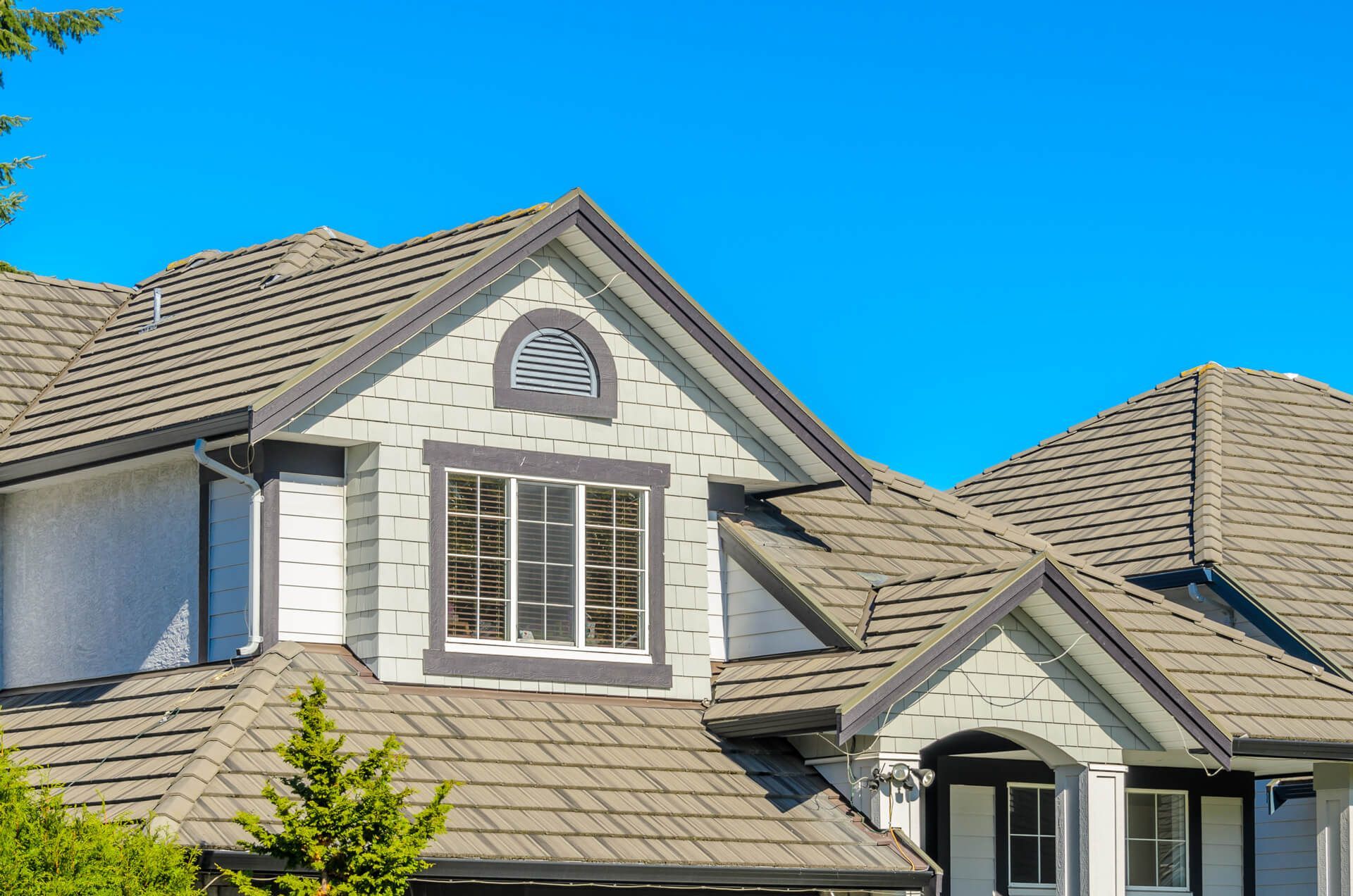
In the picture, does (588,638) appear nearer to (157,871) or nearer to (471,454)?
(471,454)

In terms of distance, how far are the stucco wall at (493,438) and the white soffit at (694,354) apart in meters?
0.12

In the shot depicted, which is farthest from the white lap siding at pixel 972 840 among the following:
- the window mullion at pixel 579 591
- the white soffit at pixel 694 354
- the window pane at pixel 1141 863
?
the window mullion at pixel 579 591

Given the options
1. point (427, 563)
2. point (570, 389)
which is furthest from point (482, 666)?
point (570, 389)

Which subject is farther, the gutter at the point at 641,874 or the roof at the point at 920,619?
the roof at the point at 920,619

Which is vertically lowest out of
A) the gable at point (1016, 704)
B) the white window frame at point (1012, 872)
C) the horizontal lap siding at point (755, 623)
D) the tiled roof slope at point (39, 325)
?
the white window frame at point (1012, 872)

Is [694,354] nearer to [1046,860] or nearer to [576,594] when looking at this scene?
[576,594]

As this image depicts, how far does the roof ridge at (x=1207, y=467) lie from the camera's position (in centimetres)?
2539

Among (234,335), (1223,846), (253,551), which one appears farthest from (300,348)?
(1223,846)

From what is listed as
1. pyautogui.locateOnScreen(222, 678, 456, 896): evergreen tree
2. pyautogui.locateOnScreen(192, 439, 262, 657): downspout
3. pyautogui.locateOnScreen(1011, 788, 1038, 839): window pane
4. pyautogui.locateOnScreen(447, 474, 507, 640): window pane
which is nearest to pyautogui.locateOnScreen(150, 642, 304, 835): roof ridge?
pyautogui.locateOnScreen(192, 439, 262, 657): downspout

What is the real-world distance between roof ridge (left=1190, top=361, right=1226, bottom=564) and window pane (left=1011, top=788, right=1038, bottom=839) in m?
4.84

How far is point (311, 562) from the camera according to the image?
59.5 feet

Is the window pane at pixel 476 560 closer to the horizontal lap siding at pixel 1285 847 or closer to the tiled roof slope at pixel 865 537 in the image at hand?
the tiled roof slope at pixel 865 537

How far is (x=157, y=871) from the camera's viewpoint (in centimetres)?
1386

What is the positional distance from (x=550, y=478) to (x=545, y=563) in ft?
2.51
